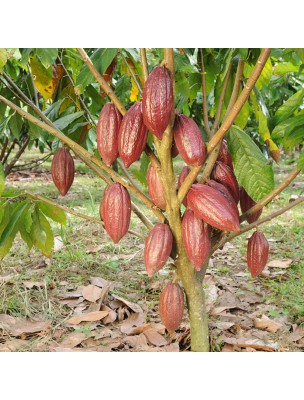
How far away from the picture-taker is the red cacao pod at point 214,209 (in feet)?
2.84

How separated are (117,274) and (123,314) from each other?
0.36m

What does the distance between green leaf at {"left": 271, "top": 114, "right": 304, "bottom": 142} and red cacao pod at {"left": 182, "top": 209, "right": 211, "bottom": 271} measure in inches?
9.5

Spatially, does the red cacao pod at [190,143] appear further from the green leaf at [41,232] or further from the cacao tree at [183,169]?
the green leaf at [41,232]

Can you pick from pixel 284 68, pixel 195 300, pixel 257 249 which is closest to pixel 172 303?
pixel 195 300

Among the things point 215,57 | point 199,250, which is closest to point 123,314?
point 199,250

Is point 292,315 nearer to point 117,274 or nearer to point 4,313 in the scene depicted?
point 117,274

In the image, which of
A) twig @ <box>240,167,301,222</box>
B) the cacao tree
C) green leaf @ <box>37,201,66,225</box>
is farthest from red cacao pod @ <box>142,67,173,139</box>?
green leaf @ <box>37,201,66,225</box>

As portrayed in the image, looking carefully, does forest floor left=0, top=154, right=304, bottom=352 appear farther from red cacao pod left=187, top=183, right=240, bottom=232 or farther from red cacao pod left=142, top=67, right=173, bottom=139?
red cacao pod left=142, top=67, right=173, bottom=139

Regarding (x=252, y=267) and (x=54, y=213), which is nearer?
(x=252, y=267)

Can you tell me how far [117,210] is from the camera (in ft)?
3.15

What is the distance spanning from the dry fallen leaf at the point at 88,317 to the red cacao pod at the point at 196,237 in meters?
0.57

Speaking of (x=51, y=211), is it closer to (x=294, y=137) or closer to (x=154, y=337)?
(x=154, y=337)

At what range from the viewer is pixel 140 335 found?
1307mm

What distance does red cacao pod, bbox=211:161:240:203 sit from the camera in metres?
1.00
